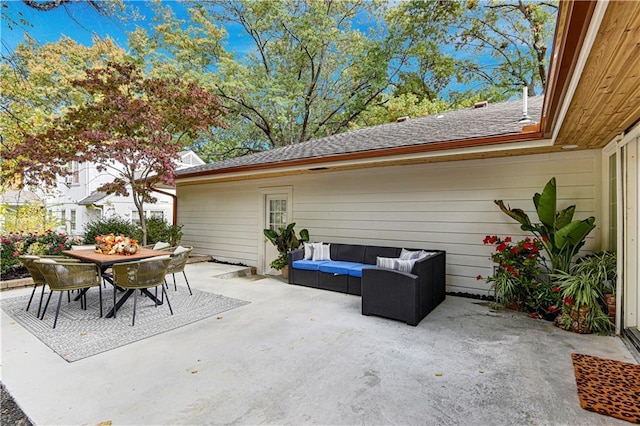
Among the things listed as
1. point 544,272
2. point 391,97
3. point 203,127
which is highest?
point 391,97

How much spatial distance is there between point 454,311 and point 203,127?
23.1 ft

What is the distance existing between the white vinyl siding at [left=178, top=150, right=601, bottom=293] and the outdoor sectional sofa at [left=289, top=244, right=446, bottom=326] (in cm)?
50

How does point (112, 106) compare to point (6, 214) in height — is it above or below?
above

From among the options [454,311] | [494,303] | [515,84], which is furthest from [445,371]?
[515,84]

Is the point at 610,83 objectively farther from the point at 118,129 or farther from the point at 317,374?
the point at 118,129

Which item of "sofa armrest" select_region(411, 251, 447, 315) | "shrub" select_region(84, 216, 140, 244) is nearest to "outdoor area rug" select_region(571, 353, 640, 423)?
"sofa armrest" select_region(411, 251, 447, 315)

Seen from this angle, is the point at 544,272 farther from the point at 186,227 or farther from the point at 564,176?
the point at 186,227

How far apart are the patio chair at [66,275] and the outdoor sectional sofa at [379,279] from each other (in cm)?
344

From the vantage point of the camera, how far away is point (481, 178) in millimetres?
5426

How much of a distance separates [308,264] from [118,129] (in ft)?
17.5

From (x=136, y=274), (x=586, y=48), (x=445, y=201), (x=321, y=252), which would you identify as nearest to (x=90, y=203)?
(x=136, y=274)

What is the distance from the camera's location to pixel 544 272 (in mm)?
4852

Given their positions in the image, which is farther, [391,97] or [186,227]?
[391,97]

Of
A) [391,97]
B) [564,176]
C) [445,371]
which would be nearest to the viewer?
[445,371]
